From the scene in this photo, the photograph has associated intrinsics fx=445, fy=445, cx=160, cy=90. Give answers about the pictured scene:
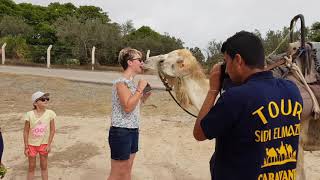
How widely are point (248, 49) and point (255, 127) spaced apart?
1.30ft

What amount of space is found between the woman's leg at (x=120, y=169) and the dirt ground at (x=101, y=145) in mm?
1721

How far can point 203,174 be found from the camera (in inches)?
233

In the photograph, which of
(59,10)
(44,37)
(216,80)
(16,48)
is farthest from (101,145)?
(59,10)

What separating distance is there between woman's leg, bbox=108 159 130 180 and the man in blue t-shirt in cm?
180

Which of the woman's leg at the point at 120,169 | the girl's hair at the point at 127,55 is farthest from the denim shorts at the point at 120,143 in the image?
the girl's hair at the point at 127,55

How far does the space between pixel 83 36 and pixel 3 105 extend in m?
17.6

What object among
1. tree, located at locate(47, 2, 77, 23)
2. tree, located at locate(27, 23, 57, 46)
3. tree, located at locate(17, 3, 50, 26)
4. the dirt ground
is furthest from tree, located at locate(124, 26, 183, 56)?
tree, located at locate(17, 3, 50, 26)

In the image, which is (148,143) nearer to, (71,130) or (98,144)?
(98,144)

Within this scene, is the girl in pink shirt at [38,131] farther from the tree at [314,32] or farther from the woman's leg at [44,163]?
the tree at [314,32]

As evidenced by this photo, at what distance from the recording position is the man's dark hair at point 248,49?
7.45 ft

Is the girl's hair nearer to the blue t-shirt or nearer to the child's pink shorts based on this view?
the child's pink shorts

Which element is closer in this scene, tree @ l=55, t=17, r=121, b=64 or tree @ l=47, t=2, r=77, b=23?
tree @ l=55, t=17, r=121, b=64

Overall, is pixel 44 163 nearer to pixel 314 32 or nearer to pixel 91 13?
pixel 314 32

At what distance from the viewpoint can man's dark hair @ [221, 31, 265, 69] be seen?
227 cm
